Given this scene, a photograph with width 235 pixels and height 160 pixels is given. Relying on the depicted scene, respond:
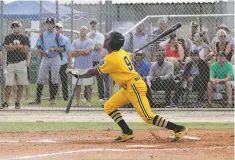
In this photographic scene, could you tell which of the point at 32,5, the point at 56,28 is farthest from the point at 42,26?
the point at 32,5

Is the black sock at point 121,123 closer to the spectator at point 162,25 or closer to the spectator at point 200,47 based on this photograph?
the spectator at point 162,25

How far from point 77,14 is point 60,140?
462 inches

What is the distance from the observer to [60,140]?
1012 centimetres

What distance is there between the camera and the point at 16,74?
51.1ft

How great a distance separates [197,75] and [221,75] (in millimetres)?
577

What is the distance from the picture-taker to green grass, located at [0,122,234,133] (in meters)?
11.8

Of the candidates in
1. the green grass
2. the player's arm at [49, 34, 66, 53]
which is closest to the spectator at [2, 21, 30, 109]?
the player's arm at [49, 34, 66, 53]

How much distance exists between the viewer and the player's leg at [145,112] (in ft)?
32.1

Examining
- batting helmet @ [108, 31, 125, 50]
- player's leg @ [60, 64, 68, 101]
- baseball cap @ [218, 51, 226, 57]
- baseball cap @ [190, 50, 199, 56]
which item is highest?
batting helmet @ [108, 31, 125, 50]

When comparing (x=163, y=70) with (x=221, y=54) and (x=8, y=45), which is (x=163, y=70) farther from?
(x=8, y=45)

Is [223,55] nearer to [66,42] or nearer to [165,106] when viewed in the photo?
[165,106]

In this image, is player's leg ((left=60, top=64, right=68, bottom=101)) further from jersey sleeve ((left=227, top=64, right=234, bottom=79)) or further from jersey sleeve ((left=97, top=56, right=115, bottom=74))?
jersey sleeve ((left=97, top=56, right=115, bottom=74))

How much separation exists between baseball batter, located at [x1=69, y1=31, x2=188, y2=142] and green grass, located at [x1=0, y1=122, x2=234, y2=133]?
72.3 inches

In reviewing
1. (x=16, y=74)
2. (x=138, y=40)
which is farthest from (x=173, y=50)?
(x=16, y=74)
